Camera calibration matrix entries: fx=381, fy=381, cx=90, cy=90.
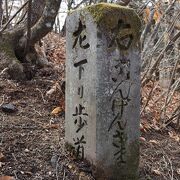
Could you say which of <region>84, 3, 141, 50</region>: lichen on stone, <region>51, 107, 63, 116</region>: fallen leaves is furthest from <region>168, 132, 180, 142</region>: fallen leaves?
<region>84, 3, 141, 50</region>: lichen on stone

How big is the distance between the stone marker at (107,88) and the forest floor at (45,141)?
281 mm

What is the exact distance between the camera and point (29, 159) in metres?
3.75

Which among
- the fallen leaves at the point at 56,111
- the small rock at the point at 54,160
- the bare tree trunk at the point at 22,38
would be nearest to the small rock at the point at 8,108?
the fallen leaves at the point at 56,111

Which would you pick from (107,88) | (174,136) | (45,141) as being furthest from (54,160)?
(174,136)

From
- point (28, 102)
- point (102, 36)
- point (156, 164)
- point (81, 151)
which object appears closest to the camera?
point (102, 36)

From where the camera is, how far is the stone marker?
3352mm

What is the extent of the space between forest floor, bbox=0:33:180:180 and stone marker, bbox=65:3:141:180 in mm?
281

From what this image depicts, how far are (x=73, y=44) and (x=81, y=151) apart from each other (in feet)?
3.41

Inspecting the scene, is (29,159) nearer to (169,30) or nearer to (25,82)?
(25,82)

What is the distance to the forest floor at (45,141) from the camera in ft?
11.8

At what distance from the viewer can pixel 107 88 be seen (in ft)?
11.1

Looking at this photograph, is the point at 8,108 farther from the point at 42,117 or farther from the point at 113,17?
the point at 113,17

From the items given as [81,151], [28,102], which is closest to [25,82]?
[28,102]

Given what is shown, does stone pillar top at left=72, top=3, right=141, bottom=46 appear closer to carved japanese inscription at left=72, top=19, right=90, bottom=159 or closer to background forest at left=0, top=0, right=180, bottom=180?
carved japanese inscription at left=72, top=19, right=90, bottom=159
